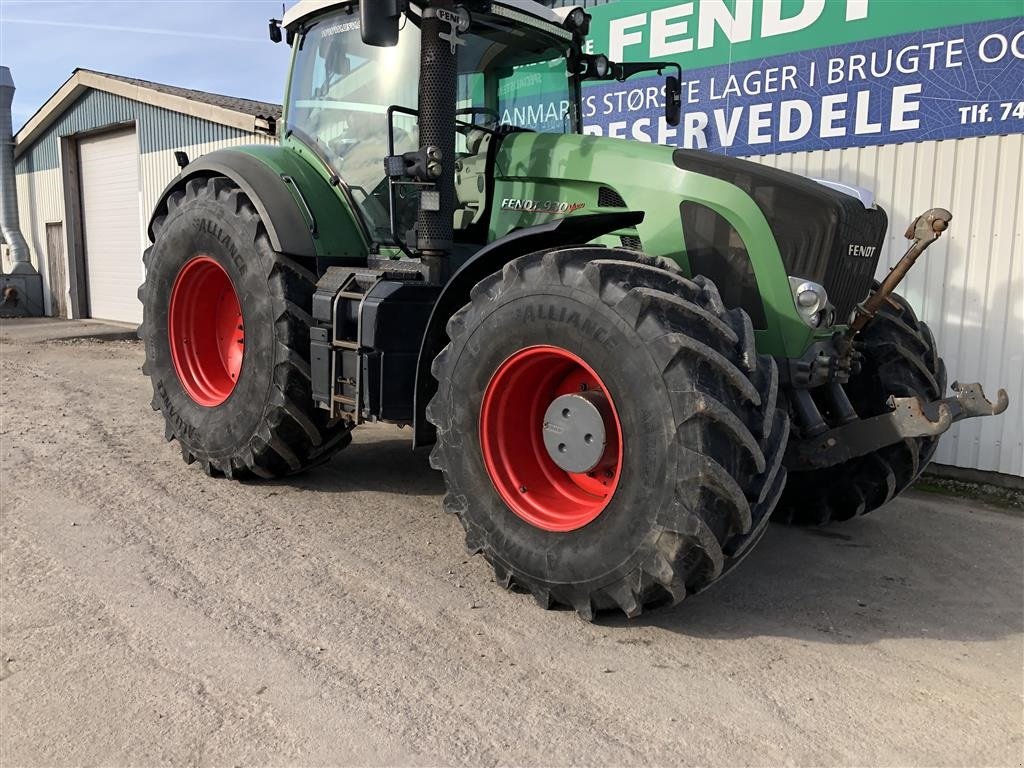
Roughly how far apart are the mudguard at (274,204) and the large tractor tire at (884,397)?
284 cm

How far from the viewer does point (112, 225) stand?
619 inches

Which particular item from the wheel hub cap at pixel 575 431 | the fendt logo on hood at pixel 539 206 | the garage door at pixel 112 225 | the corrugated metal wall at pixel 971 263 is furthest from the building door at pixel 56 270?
the wheel hub cap at pixel 575 431

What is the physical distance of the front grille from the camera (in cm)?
344

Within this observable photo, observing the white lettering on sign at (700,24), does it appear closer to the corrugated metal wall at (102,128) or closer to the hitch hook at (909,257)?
the hitch hook at (909,257)

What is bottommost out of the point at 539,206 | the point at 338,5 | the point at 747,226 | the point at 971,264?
the point at 971,264

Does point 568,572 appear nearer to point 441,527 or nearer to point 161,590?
point 441,527

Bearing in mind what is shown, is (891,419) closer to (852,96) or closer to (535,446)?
(535,446)

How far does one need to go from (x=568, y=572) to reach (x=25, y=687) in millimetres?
1827

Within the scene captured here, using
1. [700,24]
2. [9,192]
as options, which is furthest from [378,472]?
[9,192]

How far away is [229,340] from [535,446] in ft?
8.83

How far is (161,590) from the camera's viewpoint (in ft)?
11.2

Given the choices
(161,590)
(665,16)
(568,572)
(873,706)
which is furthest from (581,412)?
(665,16)

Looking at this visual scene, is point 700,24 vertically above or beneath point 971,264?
above

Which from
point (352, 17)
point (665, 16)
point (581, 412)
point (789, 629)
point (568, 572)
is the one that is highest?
point (665, 16)
